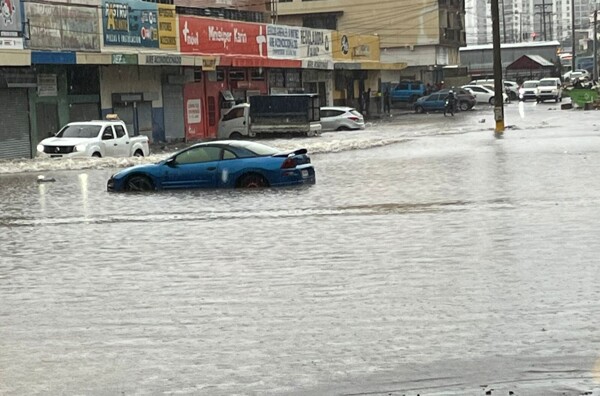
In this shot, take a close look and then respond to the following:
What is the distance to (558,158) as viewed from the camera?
3275 centimetres

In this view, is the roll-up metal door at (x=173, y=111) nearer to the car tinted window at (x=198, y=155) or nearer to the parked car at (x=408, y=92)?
the car tinted window at (x=198, y=155)

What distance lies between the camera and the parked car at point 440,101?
280 feet

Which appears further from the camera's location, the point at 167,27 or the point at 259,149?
the point at 167,27

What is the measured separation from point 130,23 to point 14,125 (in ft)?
28.4

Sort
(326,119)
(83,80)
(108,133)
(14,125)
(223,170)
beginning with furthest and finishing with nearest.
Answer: (326,119) < (83,80) < (14,125) < (108,133) < (223,170)

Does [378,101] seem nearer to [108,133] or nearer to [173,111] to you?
[173,111]

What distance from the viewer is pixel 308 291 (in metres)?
12.7

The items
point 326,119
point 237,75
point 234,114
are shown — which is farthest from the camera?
point 237,75

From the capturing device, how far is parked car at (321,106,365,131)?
63.2 metres

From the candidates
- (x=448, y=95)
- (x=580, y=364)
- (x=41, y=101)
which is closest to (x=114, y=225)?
(x=580, y=364)

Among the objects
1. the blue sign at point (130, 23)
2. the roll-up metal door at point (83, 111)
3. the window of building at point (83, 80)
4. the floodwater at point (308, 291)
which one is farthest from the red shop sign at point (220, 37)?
the floodwater at point (308, 291)

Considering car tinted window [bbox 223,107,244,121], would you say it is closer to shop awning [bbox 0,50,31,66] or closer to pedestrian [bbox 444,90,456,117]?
shop awning [bbox 0,50,31,66]

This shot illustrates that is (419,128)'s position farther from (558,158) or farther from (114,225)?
(114,225)

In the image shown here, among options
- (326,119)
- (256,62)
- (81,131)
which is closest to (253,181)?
(81,131)
